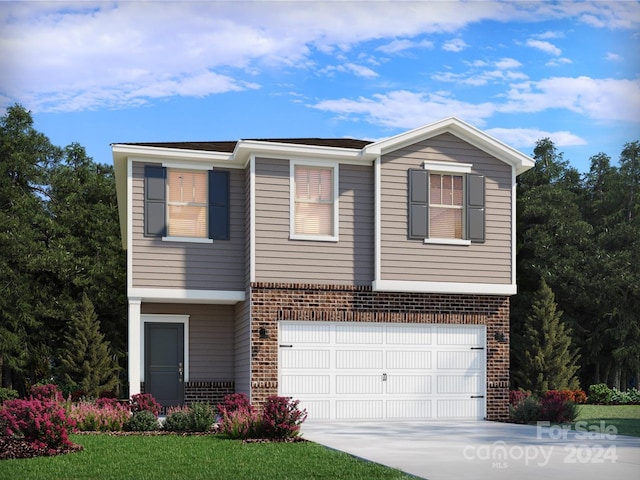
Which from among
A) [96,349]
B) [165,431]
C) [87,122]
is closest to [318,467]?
[165,431]

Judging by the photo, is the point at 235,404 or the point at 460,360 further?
the point at 460,360

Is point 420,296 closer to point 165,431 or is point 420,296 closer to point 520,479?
point 165,431

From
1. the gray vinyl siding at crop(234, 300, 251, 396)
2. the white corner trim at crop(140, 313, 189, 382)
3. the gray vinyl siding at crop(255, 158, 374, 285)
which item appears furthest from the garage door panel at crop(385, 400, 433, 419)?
the white corner trim at crop(140, 313, 189, 382)

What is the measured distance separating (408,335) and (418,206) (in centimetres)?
279

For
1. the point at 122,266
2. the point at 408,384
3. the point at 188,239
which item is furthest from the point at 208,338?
the point at 122,266

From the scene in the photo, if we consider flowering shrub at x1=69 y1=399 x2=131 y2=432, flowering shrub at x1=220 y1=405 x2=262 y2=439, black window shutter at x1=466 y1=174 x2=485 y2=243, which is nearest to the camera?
flowering shrub at x1=220 y1=405 x2=262 y2=439

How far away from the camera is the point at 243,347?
19.0 m

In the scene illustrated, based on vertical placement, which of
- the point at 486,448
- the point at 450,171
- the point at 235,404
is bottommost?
the point at 486,448

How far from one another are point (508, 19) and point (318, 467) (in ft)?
17.8

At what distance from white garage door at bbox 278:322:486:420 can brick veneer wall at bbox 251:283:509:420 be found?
0.19 meters

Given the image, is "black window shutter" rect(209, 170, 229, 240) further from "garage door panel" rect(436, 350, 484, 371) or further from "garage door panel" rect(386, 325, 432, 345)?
"garage door panel" rect(436, 350, 484, 371)

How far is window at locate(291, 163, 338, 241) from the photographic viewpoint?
1855 centimetres

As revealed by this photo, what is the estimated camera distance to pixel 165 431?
14539 millimetres

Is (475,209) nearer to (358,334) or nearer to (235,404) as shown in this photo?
(358,334)
